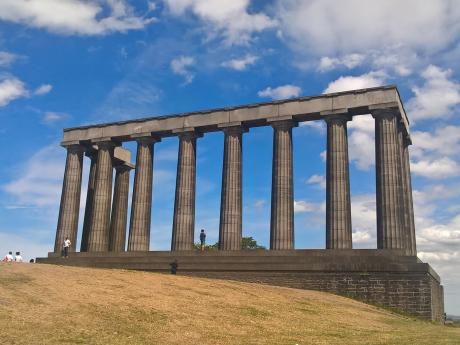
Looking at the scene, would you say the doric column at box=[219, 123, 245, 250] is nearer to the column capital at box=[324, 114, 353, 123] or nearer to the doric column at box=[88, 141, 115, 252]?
the column capital at box=[324, 114, 353, 123]

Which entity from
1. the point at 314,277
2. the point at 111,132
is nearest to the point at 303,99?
the point at 314,277

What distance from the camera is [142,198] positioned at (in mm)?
55312

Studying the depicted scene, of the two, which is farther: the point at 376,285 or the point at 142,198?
the point at 142,198

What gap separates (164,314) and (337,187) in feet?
87.2

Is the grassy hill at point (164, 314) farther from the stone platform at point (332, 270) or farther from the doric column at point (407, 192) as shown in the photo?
the doric column at point (407, 192)

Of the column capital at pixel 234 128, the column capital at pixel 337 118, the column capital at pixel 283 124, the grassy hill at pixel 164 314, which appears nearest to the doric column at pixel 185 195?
the column capital at pixel 234 128

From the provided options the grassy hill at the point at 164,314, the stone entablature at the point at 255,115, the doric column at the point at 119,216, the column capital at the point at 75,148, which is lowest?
the grassy hill at the point at 164,314

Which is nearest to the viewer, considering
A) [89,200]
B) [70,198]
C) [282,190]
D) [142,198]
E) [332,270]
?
[332,270]

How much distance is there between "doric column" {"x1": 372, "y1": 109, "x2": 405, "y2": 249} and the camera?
43906mm

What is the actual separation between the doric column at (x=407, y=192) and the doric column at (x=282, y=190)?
9988mm

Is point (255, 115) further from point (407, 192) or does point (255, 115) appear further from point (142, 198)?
point (407, 192)

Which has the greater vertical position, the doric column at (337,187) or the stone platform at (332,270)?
the doric column at (337,187)

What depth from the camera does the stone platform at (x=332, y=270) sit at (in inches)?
1496

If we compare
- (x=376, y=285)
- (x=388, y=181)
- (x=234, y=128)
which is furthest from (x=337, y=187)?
(x=234, y=128)
